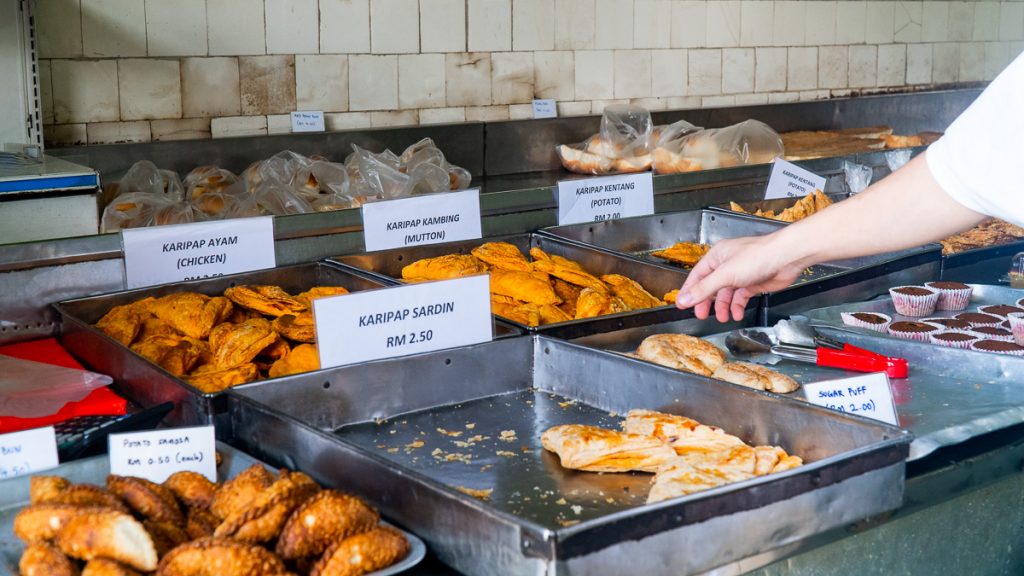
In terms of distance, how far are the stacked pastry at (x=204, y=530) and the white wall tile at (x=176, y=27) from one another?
2.97 m

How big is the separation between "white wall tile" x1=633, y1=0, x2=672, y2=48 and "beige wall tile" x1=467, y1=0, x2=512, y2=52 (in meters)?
0.81

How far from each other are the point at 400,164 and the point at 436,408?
1.96m

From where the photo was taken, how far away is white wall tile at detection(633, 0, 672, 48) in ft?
18.4

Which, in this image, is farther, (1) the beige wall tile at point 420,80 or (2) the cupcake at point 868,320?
(1) the beige wall tile at point 420,80

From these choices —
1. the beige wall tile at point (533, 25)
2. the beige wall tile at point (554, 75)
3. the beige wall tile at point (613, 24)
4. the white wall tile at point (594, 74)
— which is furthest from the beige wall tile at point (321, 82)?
the beige wall tile at point (613, 24)

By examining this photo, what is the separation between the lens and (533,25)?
5238mm

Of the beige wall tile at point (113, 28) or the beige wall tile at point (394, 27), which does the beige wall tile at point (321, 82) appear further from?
the beige wall tile at point (113, 28)

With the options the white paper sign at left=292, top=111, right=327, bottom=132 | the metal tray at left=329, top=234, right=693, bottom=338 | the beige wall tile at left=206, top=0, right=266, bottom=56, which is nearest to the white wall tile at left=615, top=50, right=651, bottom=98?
the white paper sign at left=292, top=111, right=327, bottom=132

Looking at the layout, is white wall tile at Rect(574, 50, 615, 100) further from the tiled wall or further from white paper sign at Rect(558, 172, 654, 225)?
white paper sign at Rect(558, 172, 654, 225)

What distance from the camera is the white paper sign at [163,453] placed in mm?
1718

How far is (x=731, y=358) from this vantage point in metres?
2.77

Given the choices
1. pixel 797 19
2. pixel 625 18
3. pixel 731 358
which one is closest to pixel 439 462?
pixel 731 358

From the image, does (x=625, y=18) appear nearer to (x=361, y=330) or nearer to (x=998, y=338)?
(x=998, y=338)

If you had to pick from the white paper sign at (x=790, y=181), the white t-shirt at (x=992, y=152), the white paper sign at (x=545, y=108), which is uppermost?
the white paper sign at (x=545, y=108)
